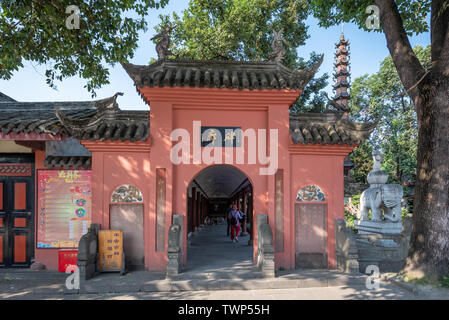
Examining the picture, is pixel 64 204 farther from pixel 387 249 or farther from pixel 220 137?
pixel 387 249

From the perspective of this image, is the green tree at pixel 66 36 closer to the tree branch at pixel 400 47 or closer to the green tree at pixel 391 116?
the tree branch at pixel 400 47

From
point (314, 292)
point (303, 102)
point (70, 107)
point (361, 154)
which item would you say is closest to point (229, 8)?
point (303, 102)

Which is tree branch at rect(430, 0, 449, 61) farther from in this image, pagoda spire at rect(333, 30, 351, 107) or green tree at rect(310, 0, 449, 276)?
pagoda spire at rect(333, 30, 351, 107)

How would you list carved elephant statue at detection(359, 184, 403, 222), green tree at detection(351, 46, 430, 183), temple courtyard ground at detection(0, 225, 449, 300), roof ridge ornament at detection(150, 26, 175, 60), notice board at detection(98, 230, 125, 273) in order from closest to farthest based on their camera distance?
temple courtyard ground at detection(0, 225, 449, 300)
notice board at detection(98, 230, 125, 273)
roof ridge ornament at detection(150, 26, 175, 60)
carved elephant statue at detection(359, 184, 403, 222)
green tree at detection(351, 46, 430, 183)

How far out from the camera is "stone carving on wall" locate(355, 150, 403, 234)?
26.2 ft

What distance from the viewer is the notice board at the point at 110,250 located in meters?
6.62

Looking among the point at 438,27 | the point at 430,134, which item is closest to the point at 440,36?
the point at 438,27

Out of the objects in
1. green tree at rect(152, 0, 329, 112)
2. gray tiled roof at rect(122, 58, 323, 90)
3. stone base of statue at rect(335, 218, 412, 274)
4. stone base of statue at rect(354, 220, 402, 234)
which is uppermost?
green tree at rect(152, 0, 329, 112)

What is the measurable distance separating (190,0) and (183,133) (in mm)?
12864

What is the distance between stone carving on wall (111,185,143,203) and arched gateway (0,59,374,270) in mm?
93

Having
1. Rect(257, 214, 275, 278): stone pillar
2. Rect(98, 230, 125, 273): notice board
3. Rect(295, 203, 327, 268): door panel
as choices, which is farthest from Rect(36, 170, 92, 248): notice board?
Rect(295, 203, 327, 268): door panel

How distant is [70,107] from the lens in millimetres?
9219

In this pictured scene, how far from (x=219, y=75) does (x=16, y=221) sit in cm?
633

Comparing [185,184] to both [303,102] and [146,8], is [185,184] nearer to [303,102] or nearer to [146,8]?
[146,8]
